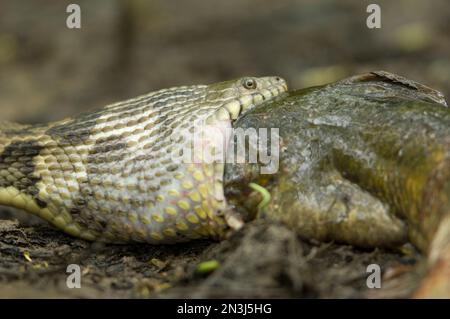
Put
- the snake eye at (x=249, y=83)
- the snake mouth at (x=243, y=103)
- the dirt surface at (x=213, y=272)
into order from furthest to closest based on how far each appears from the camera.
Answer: the snake eye at (x=249, y=83) → the snake mouth at (x=243, y=103) → the dirt surface at (x=213, y=272)

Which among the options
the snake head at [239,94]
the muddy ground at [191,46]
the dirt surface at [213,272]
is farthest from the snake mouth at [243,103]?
the muddy ground at [191,46]

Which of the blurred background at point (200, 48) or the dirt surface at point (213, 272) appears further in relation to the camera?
the blurred background at point (200, 48)

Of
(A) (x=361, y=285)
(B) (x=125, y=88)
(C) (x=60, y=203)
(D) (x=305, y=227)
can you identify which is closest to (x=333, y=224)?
(D) (x=305, y=227)

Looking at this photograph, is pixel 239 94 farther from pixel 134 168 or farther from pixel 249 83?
pixel 134 168

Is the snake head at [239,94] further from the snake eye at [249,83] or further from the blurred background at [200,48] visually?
the blurred background at [200,48]

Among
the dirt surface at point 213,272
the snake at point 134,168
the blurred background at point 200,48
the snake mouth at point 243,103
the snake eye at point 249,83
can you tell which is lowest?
the dirt surface at point 213,272

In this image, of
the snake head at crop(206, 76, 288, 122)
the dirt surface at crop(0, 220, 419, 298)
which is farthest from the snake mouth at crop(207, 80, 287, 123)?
the dirt surface at crop(0, 220, 419, 298)

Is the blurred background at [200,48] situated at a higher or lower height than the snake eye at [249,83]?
higher

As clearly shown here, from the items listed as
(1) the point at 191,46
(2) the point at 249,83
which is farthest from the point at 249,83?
(1) the point at 191,46
